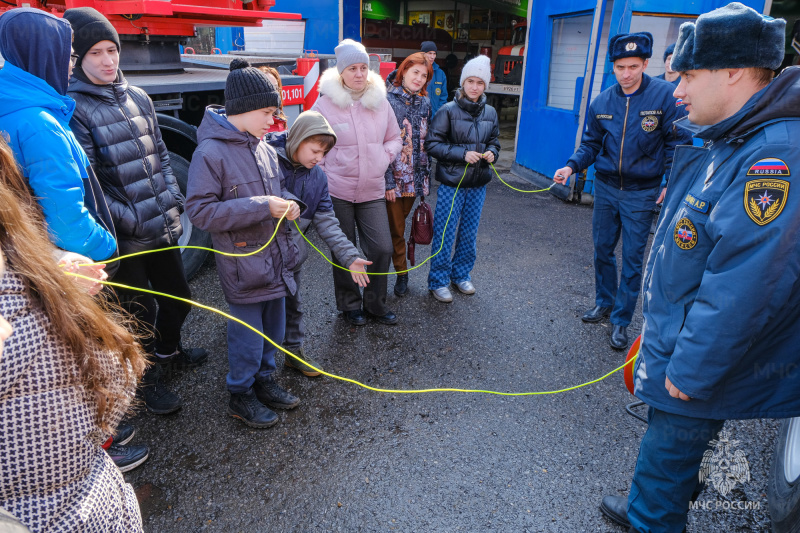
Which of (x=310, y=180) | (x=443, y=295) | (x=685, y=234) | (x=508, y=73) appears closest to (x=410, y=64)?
(x=310, y=180)

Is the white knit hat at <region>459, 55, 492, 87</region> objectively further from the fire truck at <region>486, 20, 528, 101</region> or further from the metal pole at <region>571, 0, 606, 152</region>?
the fire truck at <region>486, 20, 528, 101</region>

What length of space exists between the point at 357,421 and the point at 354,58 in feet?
7.51

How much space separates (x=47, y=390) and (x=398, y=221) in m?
3.23

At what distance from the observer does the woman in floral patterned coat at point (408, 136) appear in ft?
12.7

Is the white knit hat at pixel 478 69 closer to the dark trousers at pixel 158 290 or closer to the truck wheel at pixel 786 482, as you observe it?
the dark trousers at pixel 158 290

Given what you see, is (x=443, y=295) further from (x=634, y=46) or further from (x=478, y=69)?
(x=634, y=46)

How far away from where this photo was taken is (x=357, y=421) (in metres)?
2.83

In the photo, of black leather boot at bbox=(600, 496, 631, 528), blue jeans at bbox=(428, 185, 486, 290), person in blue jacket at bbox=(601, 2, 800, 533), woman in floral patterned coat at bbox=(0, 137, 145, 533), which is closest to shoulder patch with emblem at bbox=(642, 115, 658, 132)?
blue jeans at bbox=(428, 185, 486, 290)

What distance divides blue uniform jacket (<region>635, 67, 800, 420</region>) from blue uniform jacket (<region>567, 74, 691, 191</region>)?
1.77 metres

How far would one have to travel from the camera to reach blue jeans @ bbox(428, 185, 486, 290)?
4176mm

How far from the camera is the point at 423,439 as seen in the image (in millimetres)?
2691

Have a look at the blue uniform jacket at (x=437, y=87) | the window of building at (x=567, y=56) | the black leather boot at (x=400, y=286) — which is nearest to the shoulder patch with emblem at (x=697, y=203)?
the black leather boot at (x=400, y=286)

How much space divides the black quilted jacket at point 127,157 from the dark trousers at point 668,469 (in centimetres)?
250

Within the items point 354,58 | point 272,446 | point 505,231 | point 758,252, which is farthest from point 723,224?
point 505,231
